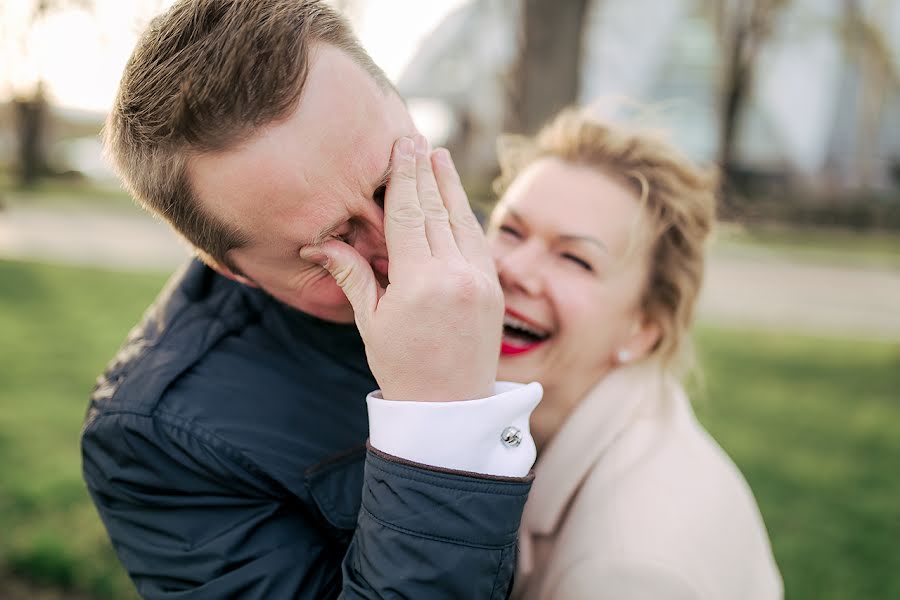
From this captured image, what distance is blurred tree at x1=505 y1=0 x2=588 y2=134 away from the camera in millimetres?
4699

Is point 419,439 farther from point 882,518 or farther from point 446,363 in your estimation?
point 882,518

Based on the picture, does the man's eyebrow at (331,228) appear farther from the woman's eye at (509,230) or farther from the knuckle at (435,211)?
the woman's eye at (509,230)

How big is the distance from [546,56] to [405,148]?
312 centimetres

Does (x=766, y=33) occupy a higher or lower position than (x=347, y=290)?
lower

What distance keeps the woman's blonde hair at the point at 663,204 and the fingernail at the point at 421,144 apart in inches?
43.8

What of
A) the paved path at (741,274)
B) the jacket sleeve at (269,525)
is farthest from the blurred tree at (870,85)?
the jacket sleeve at (269,525)

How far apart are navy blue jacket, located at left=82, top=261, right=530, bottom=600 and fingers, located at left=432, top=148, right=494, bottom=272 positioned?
0.50 m

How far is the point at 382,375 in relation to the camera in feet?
5.75

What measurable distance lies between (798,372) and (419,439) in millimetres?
6925

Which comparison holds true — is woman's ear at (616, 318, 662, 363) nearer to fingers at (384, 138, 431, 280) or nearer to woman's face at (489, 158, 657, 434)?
woman's face at (489, 158, 657, 434)

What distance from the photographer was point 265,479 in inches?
76.4

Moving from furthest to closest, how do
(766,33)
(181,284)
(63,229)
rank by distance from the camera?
(766,33), (63,229), (181,284)

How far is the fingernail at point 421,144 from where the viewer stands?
1928mm

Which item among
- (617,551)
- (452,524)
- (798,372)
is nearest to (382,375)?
(452,524)
